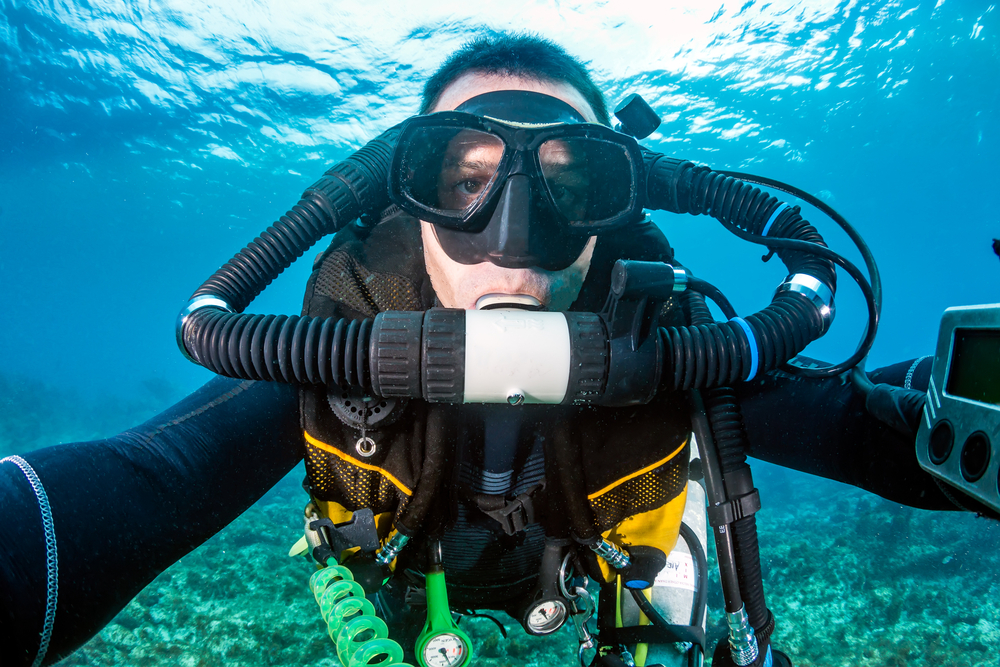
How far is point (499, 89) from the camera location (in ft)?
7.51

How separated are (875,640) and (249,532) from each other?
37.8 ft

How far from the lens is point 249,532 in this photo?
9812mm

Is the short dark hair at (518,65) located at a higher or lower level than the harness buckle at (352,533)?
→ higher

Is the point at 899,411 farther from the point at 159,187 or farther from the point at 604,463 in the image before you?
the point at 159,187

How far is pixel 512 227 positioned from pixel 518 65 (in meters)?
1.03

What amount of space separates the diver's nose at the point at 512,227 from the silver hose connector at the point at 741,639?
1636 millimetres

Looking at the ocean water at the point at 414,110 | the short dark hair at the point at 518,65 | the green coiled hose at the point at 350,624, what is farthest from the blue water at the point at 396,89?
the green coiled hose at the point at 350,624

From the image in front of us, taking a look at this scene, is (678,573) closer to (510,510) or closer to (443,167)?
(510,510)

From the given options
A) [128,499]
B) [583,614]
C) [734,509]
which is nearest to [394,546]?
[128,499]

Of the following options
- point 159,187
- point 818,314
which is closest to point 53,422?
point 159,187

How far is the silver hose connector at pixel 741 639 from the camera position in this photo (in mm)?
1800

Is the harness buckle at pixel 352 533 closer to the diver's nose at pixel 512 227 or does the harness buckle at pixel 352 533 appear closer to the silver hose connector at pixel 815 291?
the diver's nose at pixel 512 227

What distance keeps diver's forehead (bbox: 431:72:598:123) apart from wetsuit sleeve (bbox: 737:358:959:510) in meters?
1.72

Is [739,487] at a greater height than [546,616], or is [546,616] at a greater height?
[739,487]
